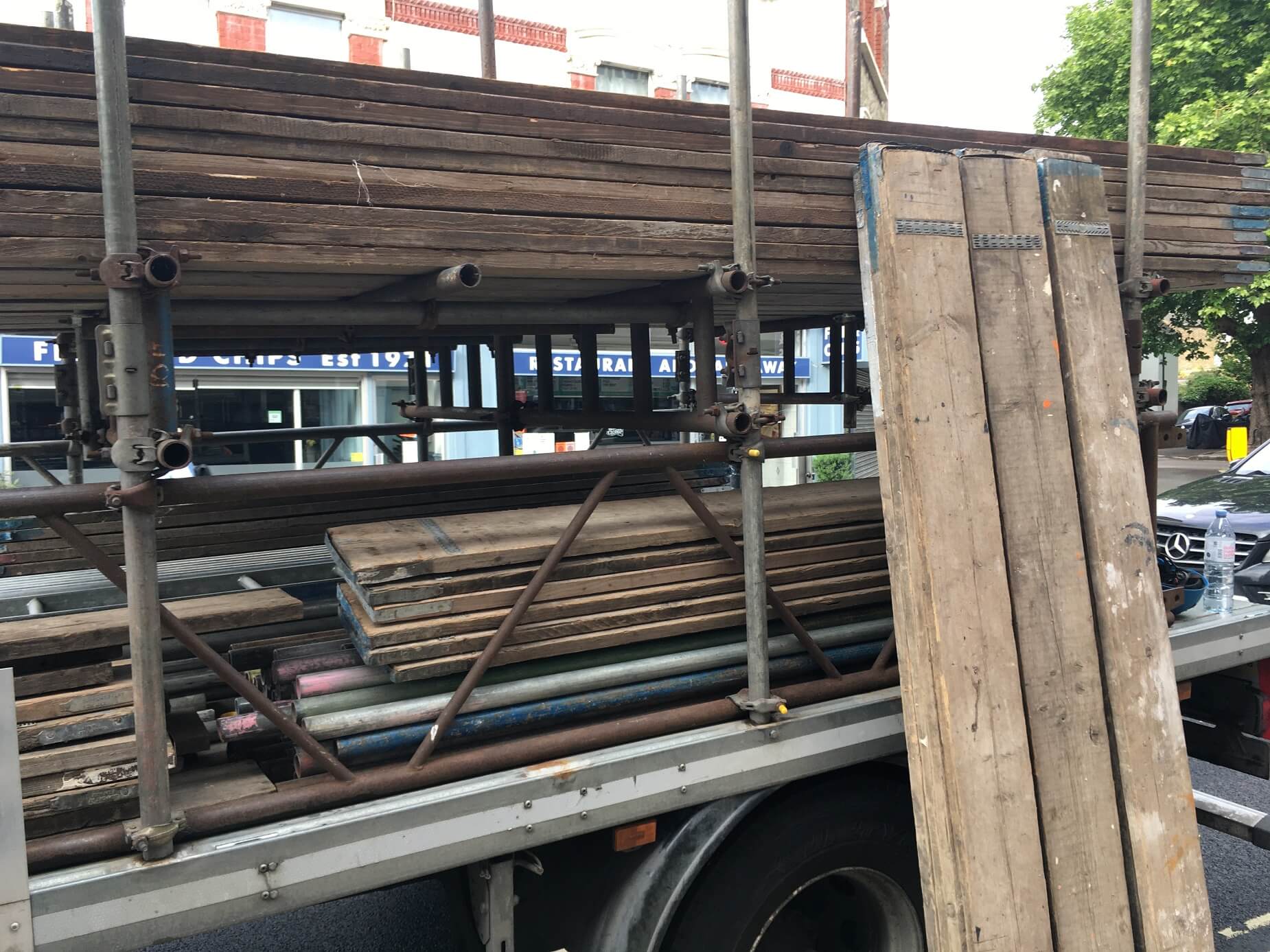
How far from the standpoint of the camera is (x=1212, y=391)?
3828 cm

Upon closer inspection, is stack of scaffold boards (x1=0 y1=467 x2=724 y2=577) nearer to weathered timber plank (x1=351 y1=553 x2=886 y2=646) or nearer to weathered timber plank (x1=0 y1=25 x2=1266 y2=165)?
weathered timber plank (x1=351 y1=553 x2=886 y2=646)

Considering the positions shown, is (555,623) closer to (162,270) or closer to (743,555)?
A: (743,555)

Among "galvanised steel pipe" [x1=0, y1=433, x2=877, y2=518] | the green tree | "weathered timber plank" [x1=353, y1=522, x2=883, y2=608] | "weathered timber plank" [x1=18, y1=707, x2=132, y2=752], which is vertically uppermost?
the green tree

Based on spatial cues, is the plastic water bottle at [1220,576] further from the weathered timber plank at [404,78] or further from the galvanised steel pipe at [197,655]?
the galvanised steel pipe at [197,655]

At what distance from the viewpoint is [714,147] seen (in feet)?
8.87

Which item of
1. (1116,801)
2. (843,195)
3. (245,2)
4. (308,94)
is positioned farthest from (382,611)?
(245,2)

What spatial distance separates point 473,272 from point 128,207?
72 centimetres

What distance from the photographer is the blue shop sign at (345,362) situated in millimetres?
13695

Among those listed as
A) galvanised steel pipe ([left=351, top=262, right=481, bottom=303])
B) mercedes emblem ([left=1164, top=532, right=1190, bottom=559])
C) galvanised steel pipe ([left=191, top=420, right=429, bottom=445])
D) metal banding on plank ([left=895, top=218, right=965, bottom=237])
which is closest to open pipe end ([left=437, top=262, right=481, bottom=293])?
galvanised steel pipe ([left=351, top=262, right=481, bottom=303])

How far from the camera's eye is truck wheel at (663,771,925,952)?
2645mm

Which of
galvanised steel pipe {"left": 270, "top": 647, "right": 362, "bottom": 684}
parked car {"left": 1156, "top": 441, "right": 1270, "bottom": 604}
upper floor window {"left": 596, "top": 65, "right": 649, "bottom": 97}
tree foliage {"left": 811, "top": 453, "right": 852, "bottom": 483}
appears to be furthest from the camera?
upper floor window {"left": 596, "top": 65, "right": 649, "bottom": 97}

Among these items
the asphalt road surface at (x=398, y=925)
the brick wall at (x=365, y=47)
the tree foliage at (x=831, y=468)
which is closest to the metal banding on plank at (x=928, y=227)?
the asphalt road surface at (x=398, y=925)

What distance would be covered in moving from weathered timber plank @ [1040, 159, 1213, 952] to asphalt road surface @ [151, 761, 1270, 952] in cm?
170

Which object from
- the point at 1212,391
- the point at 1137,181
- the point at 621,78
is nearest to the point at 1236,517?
the point at 1137,181
